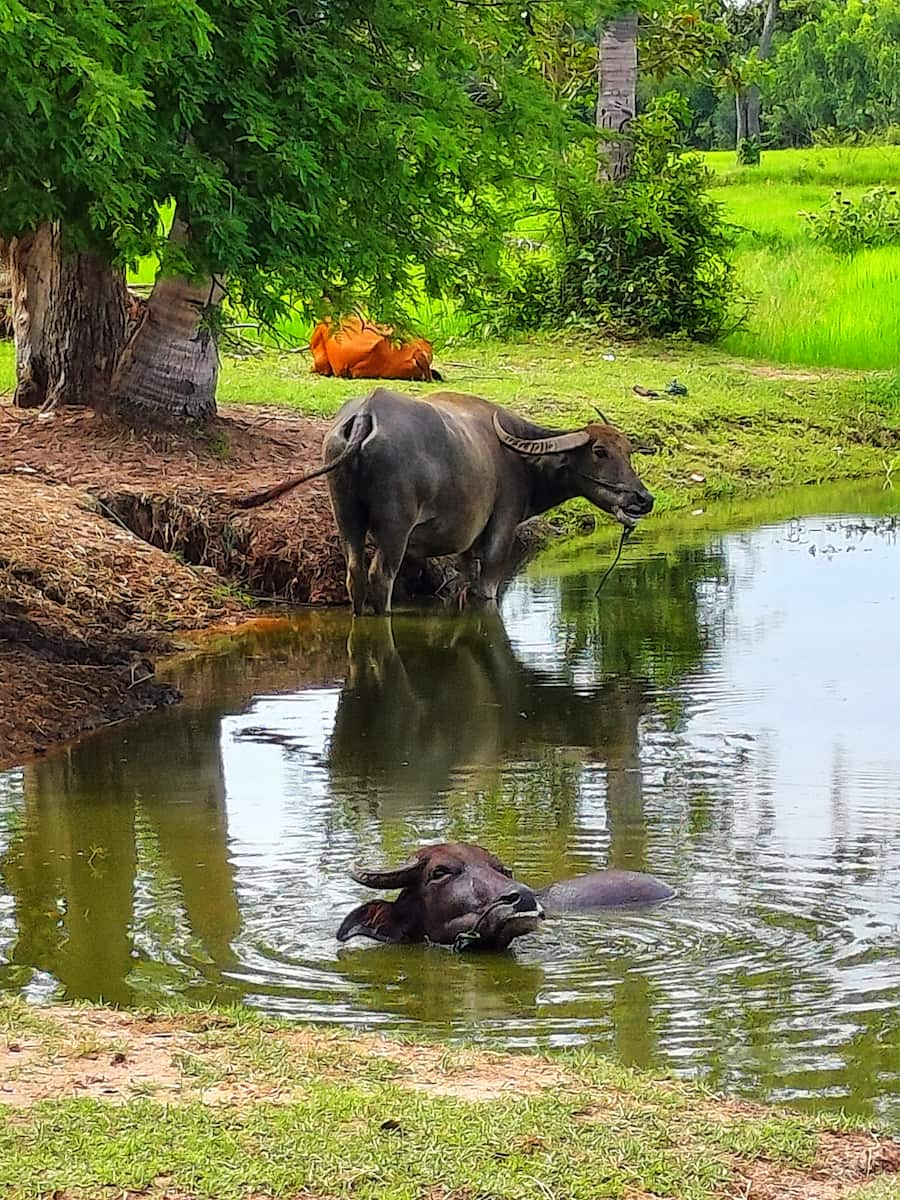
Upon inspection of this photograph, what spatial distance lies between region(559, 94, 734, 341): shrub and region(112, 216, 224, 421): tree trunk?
9471 mm

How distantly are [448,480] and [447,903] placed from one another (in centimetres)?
602

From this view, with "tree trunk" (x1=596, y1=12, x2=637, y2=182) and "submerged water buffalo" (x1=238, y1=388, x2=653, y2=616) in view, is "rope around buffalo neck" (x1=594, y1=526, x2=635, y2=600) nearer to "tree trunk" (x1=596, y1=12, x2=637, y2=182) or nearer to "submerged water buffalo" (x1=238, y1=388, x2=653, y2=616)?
"submerged water buffalo" (x1=238, y1=388, x2=653, y2=616)

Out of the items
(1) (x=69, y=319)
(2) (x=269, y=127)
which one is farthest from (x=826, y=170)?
(2) (x=269, y=127)

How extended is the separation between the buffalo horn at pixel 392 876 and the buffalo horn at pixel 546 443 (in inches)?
262

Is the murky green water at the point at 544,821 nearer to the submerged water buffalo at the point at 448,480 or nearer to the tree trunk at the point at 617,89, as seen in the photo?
the submerged water buffalo at the point at 448,480

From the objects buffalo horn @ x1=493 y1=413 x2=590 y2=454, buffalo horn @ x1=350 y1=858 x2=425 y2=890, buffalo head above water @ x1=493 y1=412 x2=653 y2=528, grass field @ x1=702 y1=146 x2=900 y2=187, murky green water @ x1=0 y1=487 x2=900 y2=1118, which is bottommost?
murky green water @ x1=0 y1=487 x2=900 y2=1118

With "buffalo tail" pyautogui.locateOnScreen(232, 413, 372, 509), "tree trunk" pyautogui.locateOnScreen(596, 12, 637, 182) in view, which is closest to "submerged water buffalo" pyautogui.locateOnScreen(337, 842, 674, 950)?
"buffalo tail" pyautogui.locateOnScreen(232, 413, 372, 509)

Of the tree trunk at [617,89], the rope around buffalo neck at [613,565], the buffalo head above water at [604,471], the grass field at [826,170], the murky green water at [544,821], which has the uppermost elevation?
the grass field at [826,170]

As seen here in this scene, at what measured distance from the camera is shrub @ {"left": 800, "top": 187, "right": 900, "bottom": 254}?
2808cm

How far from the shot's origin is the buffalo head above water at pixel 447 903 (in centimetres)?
608

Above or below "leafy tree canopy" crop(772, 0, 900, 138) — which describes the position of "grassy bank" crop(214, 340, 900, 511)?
below

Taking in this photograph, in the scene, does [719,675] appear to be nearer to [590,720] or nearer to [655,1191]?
[590,720]

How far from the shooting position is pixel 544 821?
7.81 meters

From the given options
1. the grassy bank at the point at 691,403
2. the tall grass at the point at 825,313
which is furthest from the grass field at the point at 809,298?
the grassy bank at the point at 691,403
